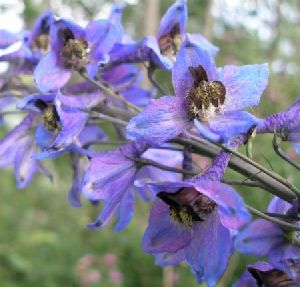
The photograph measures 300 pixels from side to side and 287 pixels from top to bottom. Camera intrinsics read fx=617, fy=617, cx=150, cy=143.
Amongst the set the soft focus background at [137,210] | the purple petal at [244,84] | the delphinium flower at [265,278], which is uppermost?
the purple petal at [244,84]

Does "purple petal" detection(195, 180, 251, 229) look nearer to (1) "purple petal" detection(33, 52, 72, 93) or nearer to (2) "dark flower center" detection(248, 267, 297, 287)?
(2) "dark flower center" detection(248, 267, 297, 287)

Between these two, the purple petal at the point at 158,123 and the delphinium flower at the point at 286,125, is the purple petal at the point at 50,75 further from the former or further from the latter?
the delphinium flower at the point at 286,125

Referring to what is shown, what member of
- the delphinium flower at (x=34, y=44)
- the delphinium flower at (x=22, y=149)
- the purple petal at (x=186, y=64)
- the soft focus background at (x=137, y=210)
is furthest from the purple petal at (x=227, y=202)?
the soft focus background at (x=137, y=210)

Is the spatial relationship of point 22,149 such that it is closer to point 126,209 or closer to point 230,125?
point 126,209

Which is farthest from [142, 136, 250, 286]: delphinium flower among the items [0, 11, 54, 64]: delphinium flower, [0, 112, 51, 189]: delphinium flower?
[0, 11, 54, 64]: delphinium flower

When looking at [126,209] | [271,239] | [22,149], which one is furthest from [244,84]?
[22,149]

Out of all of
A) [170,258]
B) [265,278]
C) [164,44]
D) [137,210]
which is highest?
[164,44]
